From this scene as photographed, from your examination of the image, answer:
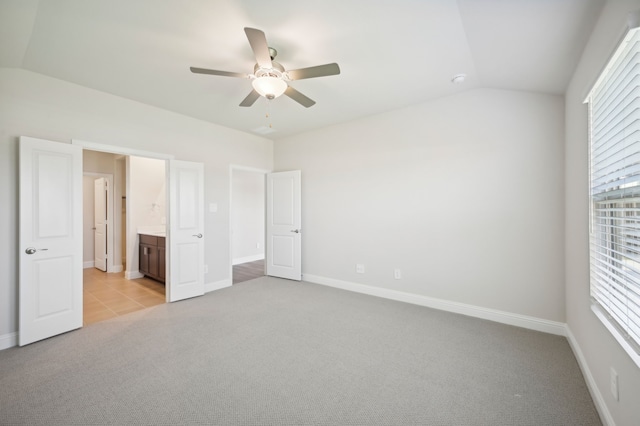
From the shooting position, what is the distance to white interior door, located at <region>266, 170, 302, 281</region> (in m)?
4.91

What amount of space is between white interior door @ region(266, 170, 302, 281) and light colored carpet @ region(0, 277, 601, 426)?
1.78m

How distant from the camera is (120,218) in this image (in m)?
5.78

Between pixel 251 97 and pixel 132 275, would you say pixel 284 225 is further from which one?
pixel 132 275

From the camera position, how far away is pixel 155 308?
11.7ft

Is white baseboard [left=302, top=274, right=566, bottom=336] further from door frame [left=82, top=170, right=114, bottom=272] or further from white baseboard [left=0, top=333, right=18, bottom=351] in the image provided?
door frame [left=82, top=170, right=114, bottom=272]

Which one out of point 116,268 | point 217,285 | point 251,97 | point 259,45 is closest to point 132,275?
point 116,268

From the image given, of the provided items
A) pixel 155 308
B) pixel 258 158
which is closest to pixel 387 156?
pixel 258 158

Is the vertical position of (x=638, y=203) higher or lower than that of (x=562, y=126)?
lower

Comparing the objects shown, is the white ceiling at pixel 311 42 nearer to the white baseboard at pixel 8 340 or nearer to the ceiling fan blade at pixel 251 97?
the ceiling fan blade at pixel 251 97

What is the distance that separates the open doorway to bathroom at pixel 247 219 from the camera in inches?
264

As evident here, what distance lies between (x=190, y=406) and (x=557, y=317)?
3552mm

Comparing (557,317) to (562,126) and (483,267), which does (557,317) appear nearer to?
(483,267)

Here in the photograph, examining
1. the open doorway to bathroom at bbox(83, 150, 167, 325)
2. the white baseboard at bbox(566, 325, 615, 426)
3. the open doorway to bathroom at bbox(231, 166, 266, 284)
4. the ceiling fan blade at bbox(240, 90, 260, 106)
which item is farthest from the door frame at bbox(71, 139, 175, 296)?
the white baseboard at bbox(566, 325, 615, 426)

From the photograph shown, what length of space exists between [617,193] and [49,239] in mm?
4744
